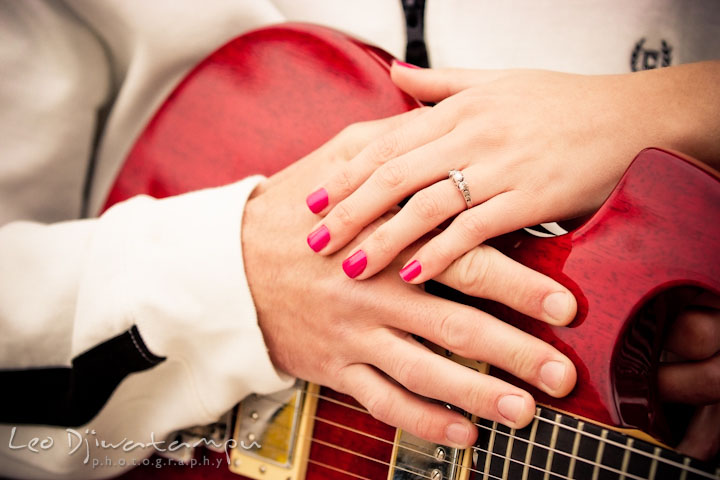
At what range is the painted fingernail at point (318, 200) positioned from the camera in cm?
62

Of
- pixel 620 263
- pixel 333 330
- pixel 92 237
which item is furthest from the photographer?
pixel 92 237

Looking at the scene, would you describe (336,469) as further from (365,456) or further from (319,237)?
(319,237)

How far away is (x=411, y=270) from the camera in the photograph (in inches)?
21.7

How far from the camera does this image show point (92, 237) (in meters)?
0.74

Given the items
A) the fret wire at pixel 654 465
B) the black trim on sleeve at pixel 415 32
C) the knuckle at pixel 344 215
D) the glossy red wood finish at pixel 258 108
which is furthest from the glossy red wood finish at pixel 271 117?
the fret wire at pixel 654 465

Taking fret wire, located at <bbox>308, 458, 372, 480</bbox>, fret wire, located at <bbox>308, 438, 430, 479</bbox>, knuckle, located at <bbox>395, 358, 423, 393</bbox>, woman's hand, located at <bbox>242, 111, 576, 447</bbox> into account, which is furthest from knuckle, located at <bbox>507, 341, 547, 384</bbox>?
fret wire, located at <bbox>308, 458, 372, 480</bbox>

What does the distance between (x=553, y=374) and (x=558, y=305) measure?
0.24 ft

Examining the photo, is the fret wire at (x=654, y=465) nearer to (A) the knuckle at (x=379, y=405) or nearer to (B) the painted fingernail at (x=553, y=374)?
(B) the painted fingernail at (x=553, y=374)

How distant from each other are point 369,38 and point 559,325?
636 mm

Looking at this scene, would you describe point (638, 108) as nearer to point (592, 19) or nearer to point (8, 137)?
point (592, 19)

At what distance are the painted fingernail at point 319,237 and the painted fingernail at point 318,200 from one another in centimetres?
3

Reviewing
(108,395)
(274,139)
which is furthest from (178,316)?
(274,139)

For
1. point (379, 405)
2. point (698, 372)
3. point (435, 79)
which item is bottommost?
point (379, 405)

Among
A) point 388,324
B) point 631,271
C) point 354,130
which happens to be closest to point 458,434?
point 388,324
